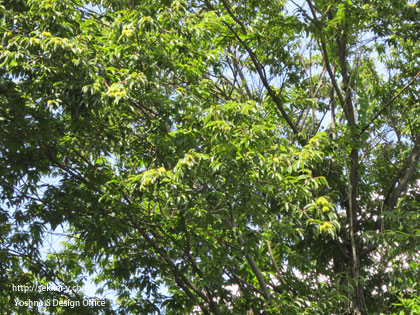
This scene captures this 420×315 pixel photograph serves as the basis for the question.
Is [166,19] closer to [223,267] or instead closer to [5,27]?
[5,27]

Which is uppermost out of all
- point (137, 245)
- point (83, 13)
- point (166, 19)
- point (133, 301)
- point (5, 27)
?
point (83, 13)

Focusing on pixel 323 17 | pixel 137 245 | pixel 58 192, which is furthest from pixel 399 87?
pixel 58 192

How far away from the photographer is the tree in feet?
16.2

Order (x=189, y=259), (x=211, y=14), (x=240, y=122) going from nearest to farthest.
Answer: (x=240, y=122), (x=211, y=14), (x=189, y=259)

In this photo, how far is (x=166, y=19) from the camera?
5.14m

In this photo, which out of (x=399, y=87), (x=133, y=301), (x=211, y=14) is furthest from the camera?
(x=399, y=87)

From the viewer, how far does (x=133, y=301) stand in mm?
6406

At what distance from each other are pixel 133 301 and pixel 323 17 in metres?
4.21

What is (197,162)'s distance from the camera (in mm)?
4816

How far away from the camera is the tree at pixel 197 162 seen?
4.95 meters

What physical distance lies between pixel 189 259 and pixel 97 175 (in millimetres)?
1505

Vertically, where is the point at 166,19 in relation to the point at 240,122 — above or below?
above

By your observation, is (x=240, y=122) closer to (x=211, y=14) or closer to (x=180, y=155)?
(x=180, y=155)

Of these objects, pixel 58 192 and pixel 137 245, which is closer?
pixel 58 192
